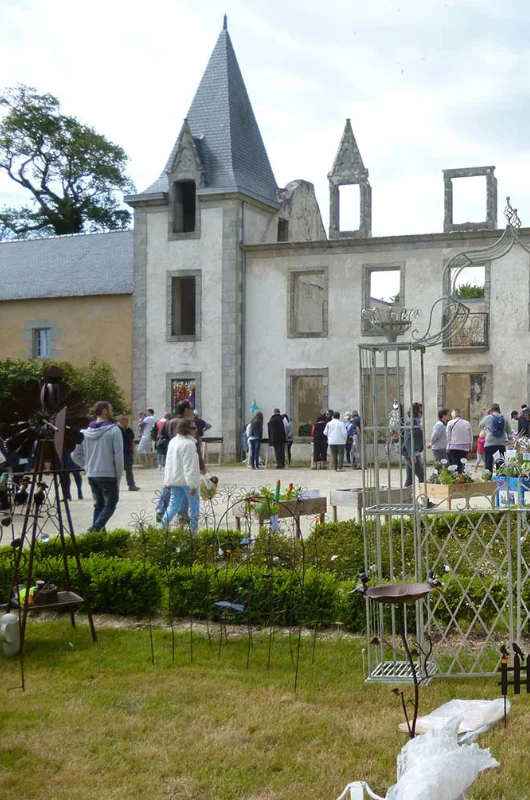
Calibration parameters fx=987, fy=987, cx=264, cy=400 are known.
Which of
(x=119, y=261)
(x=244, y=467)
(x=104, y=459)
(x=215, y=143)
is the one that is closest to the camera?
(x=104, y=459)

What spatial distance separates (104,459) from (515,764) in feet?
22.1

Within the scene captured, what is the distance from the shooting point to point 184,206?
88.1ft

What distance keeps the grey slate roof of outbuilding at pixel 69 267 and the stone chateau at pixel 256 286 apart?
65cm

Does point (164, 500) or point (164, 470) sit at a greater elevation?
point (164, 470)

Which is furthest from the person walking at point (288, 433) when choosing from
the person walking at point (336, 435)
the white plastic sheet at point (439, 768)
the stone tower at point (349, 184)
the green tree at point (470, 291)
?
the green tree at point (470, 291)

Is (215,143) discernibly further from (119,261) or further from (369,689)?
(369,689)

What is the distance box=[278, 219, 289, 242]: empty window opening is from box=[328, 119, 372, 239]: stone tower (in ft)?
5.98

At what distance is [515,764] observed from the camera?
4.34 meters

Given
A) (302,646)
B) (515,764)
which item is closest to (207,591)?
(302,646)

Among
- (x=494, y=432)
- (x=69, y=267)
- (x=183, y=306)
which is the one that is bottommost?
(x=494, y=432)

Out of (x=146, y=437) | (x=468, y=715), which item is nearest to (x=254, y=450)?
(x=146, y=437)

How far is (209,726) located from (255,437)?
60.2 feet

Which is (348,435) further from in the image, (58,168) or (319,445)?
(58,168)

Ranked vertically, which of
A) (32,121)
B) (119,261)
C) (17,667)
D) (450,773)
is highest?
(32,121)
